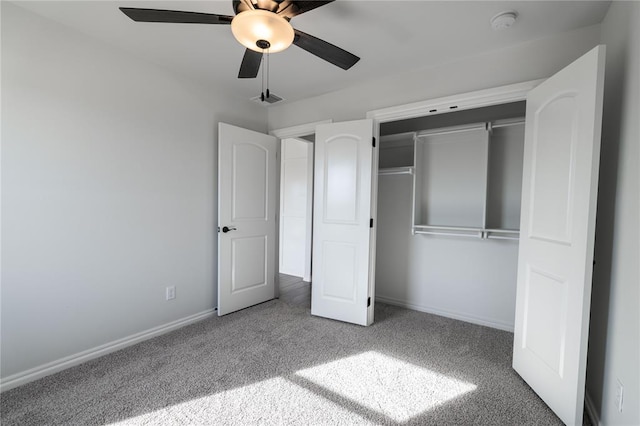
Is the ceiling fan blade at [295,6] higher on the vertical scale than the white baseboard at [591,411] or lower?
higher

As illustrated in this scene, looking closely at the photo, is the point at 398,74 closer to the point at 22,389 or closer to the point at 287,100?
the point at 287,100

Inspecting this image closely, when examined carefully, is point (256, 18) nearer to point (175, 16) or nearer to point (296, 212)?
point (175, 16)

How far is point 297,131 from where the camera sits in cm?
345

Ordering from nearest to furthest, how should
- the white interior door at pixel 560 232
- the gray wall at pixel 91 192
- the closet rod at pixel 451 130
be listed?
the white interior door at pixel 560 232 → the gray wall at pixel 91 192 → the closet rod at pixel 451 130

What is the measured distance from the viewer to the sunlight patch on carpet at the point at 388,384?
67.9 inches

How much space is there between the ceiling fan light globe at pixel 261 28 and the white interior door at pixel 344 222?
1.52 meters

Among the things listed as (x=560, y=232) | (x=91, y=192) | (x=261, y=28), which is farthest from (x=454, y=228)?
(x=91, y=192)

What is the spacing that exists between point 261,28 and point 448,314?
318 cm

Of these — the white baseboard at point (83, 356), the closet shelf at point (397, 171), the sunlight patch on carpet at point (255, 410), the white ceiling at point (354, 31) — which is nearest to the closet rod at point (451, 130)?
the closet shelf at point (397, 171)

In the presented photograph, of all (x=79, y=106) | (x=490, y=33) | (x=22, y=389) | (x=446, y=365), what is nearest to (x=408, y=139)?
(x=490, y=33)

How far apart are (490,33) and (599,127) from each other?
1.10m

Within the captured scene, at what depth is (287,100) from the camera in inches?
135

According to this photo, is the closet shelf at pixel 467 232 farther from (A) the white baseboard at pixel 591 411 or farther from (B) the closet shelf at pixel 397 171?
(A) the white baseboard at pixel 591 411

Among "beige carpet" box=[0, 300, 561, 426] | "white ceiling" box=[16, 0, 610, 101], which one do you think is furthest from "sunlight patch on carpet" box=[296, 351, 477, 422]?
"white ceiling" box=[16, 0, 610, 101]
